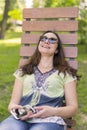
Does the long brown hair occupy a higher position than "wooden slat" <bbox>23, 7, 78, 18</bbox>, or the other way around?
"wooden slat" <bbox>23, 7, 78, 18</bbox>

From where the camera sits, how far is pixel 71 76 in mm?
3600

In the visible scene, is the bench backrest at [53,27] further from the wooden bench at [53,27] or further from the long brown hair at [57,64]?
the long brown hair at [57,64]

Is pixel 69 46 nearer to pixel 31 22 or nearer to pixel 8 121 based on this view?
pixel 31 22

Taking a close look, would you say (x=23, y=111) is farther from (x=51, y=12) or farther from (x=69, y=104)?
(x=51, y=12)

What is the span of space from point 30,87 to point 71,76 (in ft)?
1.38

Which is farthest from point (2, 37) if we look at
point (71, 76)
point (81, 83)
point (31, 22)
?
point (71, 76)

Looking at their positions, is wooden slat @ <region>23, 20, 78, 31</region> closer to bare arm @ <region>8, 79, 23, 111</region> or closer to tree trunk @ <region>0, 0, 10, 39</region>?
bare arm @ <region>8, 79, 23, 111</region>

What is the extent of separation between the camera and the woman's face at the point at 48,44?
12.2 feet

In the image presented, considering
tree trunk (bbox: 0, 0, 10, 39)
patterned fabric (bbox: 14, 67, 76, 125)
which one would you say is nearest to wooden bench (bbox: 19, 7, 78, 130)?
patterned fabric (bbox: 14, 67, 76, 125)

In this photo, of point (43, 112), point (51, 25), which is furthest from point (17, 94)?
point (51, 25)

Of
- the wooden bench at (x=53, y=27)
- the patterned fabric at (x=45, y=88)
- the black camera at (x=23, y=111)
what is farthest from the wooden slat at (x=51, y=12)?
the black camera at (x=23, y=111)

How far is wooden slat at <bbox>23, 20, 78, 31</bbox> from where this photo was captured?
14.5 ft

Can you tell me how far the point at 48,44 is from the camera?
373cm

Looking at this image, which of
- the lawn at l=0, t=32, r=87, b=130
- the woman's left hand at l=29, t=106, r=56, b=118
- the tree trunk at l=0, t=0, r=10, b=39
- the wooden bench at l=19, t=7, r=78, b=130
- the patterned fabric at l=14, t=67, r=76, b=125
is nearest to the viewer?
the woman's left hand at l=29, t=106, r=56, b=118
